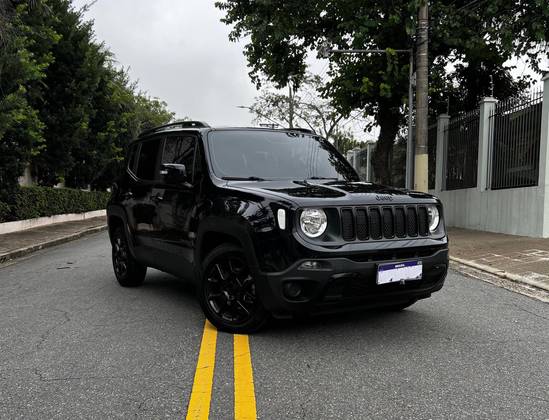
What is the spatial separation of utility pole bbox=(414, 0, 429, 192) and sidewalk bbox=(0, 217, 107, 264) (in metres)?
8.98

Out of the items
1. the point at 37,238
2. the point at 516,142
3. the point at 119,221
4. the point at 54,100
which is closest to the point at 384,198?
the point at 119,221

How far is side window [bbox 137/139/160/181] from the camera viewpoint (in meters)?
6.21

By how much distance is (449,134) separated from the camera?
16.2 m

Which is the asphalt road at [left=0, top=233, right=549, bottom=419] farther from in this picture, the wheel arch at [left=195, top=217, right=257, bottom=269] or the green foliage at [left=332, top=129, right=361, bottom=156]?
the green foliage at [left=332, top=129, right=361, bottom=156]

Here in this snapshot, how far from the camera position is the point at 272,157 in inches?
211

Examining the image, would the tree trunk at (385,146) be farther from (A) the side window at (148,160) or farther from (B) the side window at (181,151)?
(B) the side window at (181,151)

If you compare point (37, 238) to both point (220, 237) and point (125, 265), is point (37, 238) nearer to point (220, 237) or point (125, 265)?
point (125, 265)

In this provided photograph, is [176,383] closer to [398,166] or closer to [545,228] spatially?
[545,228]

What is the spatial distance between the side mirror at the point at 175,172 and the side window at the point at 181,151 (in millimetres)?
127

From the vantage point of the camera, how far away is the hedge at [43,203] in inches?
608

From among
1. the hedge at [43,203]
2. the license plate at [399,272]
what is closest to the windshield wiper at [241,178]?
the license plate at [399,272]

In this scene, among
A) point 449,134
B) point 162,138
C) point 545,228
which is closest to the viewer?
point 162,138

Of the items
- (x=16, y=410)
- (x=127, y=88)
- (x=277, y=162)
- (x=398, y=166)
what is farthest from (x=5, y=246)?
(x=127, y=88)

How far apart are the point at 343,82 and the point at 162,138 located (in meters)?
11.5
